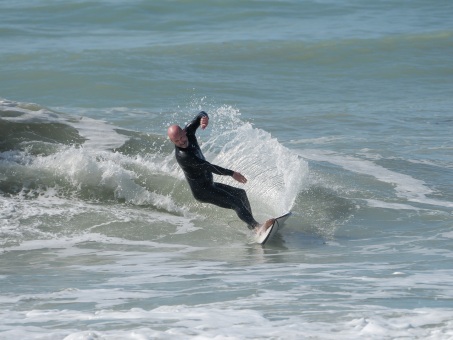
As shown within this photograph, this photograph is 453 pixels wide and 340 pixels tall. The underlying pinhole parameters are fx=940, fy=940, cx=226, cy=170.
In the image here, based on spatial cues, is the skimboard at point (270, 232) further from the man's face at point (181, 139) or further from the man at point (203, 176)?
the man's face at point (181, 139)

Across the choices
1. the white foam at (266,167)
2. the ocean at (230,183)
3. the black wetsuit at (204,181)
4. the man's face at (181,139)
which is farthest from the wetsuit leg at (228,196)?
the white foam at (266,167)

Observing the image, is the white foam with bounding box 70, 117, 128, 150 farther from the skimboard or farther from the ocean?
the skimboard

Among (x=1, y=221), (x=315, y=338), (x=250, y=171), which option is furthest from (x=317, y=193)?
(x=315, y=338)

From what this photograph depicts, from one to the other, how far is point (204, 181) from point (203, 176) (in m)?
0.07

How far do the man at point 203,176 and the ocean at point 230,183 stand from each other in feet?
0.92

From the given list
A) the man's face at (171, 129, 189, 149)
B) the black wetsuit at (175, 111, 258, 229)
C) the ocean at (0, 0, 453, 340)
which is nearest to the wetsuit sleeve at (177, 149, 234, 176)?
the black wetsuit at (175, 111, 258, 229)

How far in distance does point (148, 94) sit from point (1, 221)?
10.9 m

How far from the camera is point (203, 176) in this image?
384 inches

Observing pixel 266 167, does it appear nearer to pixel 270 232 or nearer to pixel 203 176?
pixel 203 176

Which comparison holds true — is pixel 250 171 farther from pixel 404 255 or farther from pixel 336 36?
pixel 336 36

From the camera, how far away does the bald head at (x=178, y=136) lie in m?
9.26

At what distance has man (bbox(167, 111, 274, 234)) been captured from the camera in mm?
9453

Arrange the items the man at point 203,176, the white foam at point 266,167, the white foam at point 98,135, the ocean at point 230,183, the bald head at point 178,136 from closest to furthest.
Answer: the ocean at point 230,183
the bald head at point 178,136
the man at point 203,176
the white foam at point 266,167
the white foam at point 98,135

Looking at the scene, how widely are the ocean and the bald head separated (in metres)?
1.05
